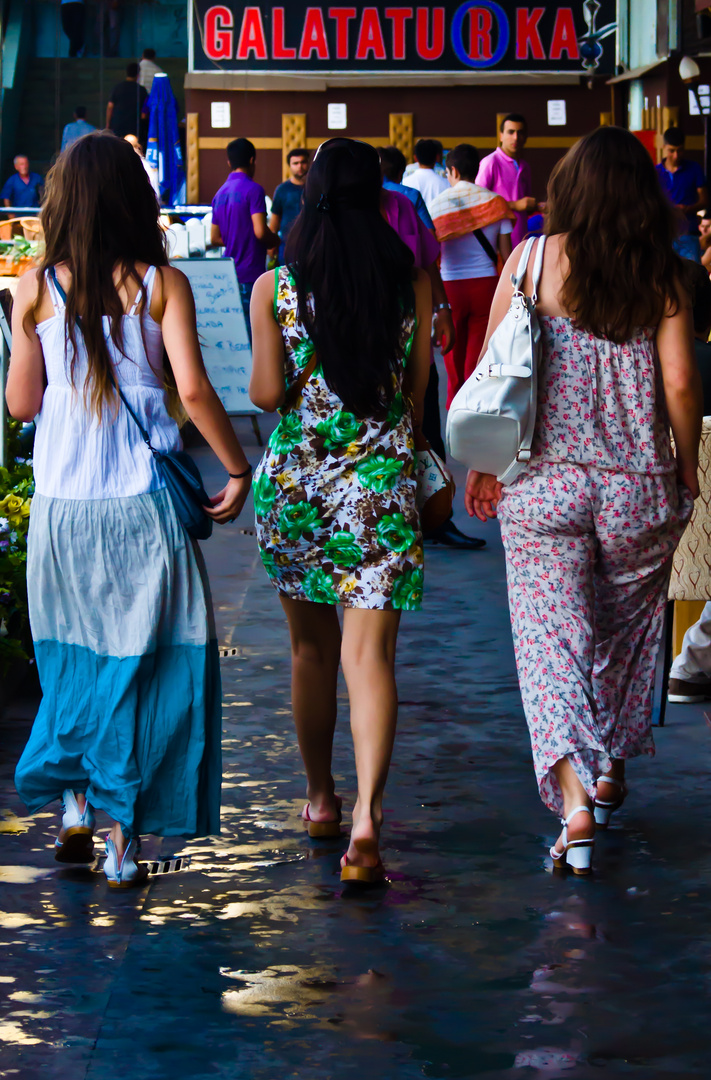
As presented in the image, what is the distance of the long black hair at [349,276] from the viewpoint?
135 inches

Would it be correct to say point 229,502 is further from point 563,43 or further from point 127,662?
point 563,43

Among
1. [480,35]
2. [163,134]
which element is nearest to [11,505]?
[163,134]

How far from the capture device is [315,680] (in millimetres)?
3742

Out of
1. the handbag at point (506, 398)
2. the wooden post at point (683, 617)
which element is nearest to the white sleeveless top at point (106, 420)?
the handbag at point (506, 398)

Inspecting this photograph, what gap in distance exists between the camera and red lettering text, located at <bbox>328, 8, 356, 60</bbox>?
21.7 m

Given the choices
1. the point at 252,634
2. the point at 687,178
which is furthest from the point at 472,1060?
the point at 687,178

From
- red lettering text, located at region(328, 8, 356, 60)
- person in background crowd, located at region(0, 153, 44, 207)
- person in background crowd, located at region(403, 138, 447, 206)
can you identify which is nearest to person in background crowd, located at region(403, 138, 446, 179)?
person in background crowd, located at region(403, 138, 447, 206)

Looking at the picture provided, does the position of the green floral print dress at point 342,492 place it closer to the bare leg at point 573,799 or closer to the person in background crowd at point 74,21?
the bare leg at point 573,799

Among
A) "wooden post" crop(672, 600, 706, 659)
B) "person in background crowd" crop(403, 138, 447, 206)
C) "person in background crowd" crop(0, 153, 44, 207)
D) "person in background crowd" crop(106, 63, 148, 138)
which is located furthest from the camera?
"person in background crowd" crop(0, 153, 44, 207)

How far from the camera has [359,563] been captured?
3.53 metres

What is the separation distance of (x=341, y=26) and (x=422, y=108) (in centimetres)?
162

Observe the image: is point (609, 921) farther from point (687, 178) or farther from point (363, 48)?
point (363, 48)

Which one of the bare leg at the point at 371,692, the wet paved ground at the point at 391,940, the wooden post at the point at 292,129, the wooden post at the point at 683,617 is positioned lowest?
the wet paved ground at the point at 391,940

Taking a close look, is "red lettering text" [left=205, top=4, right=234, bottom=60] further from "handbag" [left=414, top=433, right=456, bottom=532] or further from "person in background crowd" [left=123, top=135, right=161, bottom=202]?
"handbag" [left=414, top=433, right=456, bottom=532]
